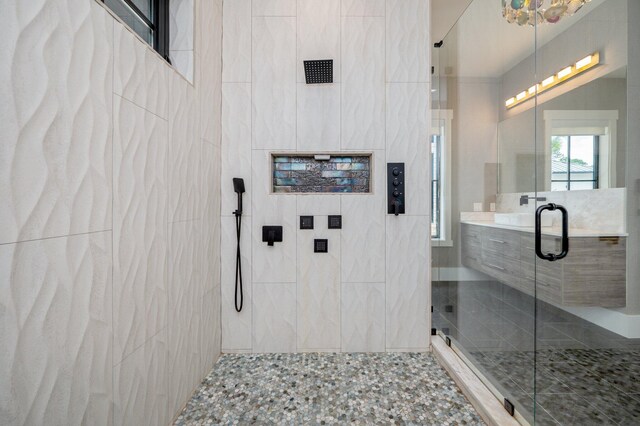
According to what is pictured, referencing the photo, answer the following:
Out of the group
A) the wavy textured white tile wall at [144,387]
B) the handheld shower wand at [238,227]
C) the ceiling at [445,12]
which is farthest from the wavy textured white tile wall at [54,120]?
the ceiling at [445,12]

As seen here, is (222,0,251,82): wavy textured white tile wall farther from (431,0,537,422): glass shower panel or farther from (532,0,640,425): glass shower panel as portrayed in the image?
(532,0,640,425): glass shower panel

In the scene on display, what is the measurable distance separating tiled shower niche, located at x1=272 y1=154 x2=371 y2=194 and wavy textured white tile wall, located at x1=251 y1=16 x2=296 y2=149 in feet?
0.48

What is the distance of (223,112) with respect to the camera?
1975 millimetres

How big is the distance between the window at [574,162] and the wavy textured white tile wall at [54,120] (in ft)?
6.15

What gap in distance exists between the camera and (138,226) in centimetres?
112

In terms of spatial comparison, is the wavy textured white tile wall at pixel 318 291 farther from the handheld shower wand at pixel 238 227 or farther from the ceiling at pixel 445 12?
the ceiling at pixel 445 12

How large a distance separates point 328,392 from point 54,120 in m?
1.74

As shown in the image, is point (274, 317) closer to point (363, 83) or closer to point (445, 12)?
point (363, 83)

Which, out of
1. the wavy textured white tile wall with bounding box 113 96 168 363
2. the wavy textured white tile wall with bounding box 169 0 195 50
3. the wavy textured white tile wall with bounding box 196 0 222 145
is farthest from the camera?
the wavy textured white tile wall with bounding box 196 0 222 145

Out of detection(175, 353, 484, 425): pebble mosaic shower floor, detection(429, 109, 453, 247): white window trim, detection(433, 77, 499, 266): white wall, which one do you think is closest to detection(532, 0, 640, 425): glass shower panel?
detection(433, 77, 499, 266): white wall

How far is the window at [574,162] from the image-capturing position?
1152 mm

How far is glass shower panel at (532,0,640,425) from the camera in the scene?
1.11 metres

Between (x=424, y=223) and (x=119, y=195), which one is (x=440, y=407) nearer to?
(x=424, y=223)

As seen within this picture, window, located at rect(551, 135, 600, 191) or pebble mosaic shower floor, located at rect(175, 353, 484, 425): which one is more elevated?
window, located at rect(551, 135, 600, 191)
